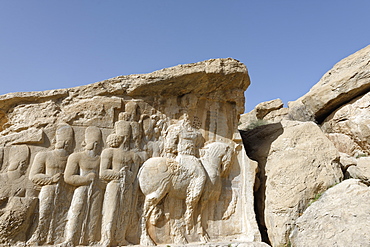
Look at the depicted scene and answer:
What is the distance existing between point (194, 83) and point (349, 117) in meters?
5.15

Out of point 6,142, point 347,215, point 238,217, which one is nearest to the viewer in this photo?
point 347,215

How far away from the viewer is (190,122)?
698cm

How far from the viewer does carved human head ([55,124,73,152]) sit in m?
5.98

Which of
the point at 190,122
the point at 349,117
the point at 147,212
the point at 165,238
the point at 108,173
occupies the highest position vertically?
the point at 349,117

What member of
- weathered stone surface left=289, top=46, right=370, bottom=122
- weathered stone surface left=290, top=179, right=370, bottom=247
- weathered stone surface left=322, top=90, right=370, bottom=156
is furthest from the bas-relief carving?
weathered stone surface left=289, top=46, right=370, bottom=122

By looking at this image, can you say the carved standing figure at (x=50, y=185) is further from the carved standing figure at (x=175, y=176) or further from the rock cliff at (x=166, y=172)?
the carved standing figure at (x=175, y=176)

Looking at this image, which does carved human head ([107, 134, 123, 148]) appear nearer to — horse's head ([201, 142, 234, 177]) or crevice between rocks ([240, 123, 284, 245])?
horse's head ([201, 142, 234, 177])

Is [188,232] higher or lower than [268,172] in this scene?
lower

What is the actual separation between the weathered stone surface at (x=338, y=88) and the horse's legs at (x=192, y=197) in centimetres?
572

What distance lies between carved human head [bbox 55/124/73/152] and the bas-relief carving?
0.02m

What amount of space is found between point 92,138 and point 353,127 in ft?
23.8

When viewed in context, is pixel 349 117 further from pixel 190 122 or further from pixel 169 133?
pixel 169 133

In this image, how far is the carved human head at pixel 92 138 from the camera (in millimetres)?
6113

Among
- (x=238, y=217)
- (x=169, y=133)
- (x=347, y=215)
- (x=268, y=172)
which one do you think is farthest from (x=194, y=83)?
(x=347, y=215)
